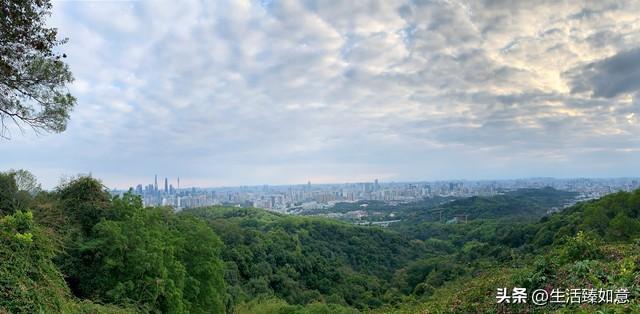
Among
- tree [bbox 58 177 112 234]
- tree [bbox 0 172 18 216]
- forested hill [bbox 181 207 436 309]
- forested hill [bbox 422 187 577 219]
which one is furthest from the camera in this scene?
forested hill [bbox 422 187 577 219]

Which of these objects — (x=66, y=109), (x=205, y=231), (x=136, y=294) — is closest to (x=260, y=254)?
(x=205, y=231)

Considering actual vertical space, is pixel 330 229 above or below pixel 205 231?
below

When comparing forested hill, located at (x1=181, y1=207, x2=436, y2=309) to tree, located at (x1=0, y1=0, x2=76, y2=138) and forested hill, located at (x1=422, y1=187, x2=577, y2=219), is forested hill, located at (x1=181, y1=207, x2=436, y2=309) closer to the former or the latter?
tree, located at (x1=0, y1=0, x2=76, y2=138)

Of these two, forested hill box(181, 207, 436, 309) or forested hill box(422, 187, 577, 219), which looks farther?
forested hill box(422, 187, 577, 219)

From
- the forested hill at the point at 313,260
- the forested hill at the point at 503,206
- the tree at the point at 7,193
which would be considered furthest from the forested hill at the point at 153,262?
the forested hill at the point at 503,206

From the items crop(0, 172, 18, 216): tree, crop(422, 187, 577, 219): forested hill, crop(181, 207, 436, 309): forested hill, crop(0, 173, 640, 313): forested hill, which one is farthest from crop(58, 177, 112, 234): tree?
crop(422, 187, 577, 219): forested hill

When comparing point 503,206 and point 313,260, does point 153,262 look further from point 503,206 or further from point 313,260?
point 503,206

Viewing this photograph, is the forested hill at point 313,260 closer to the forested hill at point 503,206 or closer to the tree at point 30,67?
the tree at point 30,67

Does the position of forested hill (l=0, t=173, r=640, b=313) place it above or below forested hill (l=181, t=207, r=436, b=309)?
above

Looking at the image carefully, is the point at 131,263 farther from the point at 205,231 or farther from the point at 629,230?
the point at 629,230

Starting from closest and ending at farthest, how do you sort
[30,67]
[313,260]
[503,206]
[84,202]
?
[30,67] → [84,202] → [313,260] → [503,206]

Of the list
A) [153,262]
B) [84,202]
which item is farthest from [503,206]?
[84,202]
